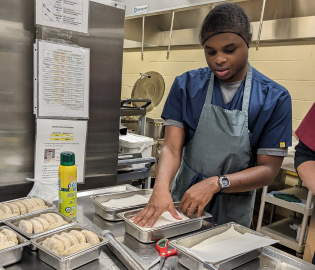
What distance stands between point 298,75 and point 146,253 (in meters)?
2.70

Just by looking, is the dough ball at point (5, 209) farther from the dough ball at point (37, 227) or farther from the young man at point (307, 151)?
the young man at point (307, 151)

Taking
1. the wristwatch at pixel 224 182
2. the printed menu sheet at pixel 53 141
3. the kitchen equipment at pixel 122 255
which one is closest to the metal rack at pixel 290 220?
the wristwatch at pixel 224 182

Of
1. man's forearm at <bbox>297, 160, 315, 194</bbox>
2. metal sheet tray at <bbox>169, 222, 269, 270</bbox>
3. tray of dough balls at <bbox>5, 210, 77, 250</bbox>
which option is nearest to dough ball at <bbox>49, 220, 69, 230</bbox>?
tray of dough balls at <bbox>5, 210, 77, 250</bbox>

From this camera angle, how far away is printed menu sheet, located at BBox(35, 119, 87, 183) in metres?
→ 1.28

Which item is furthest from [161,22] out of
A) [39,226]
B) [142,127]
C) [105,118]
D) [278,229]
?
[39,226]

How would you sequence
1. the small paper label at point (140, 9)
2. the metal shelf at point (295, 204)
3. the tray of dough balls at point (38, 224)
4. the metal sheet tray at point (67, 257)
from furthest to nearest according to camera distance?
1. the small paper label at point (140, 9)
2. the metal shelf at point (295, 204)
3. the tray of dough balls at point (38, 224)
4. the metal sheet tray at point (67, 257)

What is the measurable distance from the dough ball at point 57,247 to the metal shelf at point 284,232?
7.79 feet

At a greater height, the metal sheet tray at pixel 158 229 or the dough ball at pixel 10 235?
the dough ball at pixel 10 235

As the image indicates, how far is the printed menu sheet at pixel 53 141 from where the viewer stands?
50.6 inches

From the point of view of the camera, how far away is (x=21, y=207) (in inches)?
37.9

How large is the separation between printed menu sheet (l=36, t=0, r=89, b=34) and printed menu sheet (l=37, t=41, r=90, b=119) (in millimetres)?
94

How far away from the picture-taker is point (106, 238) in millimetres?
813

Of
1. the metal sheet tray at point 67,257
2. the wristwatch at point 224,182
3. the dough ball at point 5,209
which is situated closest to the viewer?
the metal sheet tray at point 67,257

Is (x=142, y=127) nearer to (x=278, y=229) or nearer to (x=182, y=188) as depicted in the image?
(x=182, y=188)
